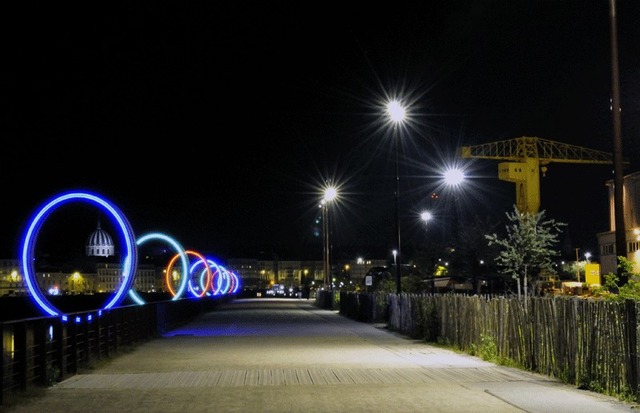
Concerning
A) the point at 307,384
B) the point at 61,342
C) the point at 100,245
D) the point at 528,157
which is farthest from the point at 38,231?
the point at 100,245

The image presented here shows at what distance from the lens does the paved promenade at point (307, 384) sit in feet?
44.0

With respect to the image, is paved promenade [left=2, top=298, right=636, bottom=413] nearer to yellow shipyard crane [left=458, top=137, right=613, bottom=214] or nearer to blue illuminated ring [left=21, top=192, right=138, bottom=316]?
blue illuminated ring [left=21, top=192, right=138, bottom=316]

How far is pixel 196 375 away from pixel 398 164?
21.8 m

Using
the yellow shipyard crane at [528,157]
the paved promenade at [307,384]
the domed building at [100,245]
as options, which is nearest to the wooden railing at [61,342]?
the paved promenade at [307,384]

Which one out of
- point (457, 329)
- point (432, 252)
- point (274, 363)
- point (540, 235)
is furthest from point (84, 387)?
point (432, 252)

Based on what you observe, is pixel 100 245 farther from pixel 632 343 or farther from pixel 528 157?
pixel 632 343

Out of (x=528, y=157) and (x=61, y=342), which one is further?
(x=528, y=157)

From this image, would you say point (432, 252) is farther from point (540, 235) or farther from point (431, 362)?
point (431, 362)

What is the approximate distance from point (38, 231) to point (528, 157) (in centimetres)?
7761

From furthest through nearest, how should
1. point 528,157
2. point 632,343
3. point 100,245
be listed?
1. point 100,245
2. point 528,157
3. point 632,343

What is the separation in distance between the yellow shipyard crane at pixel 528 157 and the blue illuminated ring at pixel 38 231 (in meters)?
62.6

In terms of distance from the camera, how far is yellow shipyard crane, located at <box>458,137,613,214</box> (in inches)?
3565

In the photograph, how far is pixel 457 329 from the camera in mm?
25078

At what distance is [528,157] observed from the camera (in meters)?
97.4
